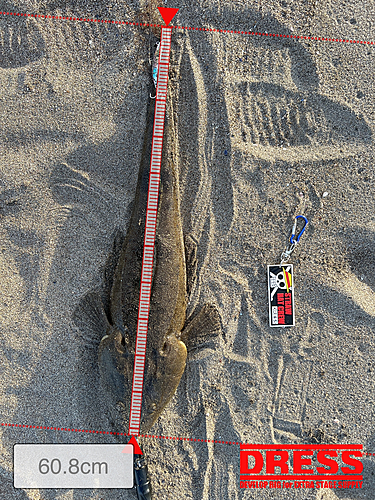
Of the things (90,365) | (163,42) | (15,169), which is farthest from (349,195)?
(15,169)

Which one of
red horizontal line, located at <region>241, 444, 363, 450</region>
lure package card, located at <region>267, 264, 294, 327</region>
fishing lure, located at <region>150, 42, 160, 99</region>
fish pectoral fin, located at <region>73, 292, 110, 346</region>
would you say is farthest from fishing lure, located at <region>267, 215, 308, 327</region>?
fishing lure, located at <region>150, 42, 160, 99</region>

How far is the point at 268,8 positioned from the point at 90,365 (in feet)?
14.7

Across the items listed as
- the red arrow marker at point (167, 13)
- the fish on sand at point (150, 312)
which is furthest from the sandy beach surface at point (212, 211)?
the fish on sand at point (150, 312)

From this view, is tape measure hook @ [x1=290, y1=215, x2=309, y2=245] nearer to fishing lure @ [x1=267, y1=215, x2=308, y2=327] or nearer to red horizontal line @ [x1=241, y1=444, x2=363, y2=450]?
fishing lure @ [x1=267, y1=215, x2=308, y2=327]

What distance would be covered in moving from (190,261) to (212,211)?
621 millimetres

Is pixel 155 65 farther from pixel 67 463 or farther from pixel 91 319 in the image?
pixel 67 463

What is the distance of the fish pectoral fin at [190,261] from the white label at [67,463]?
1.98 meters

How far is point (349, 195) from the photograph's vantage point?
4.13 m

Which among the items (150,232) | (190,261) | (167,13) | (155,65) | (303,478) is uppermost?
(167,13)

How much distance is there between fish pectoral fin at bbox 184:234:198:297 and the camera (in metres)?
4.10

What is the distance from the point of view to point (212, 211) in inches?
162

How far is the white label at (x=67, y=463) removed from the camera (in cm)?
412

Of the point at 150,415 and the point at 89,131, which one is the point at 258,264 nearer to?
the point at 150,415

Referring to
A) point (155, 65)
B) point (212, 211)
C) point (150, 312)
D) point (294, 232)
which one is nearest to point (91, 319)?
point (150, 312)
